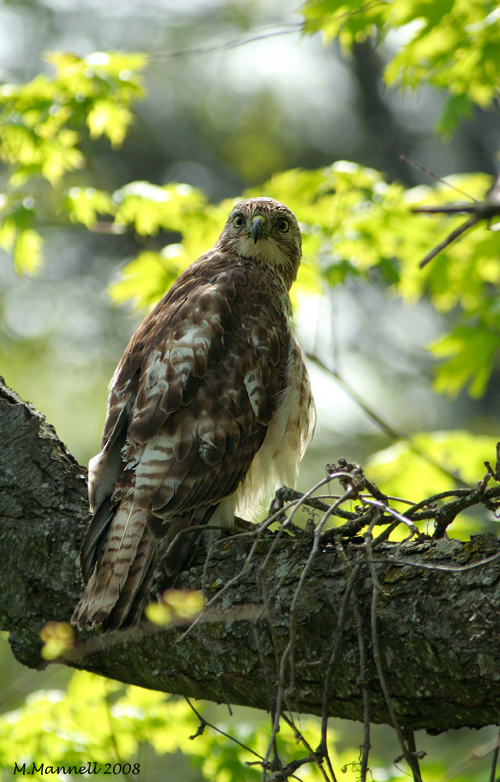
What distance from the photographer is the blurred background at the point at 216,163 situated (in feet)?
33.4

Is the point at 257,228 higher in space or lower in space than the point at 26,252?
lower

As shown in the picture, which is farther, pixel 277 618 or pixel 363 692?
pixel 277 618

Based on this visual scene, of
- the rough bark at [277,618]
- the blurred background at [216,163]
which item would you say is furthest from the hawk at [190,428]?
the blurred background at [216,163]

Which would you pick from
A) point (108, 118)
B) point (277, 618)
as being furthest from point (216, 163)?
point (277, 618)

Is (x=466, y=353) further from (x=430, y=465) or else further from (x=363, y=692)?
(x=363, y=692)

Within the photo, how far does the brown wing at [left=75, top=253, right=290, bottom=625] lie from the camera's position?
2.81 meters

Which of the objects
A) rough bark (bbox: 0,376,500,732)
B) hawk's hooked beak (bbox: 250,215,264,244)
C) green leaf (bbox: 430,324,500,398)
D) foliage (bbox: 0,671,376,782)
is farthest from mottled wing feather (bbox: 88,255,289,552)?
foliage (bbox: 0,671,376,782)

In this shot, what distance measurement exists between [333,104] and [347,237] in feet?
33.2

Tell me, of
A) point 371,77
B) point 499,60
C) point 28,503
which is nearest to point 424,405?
point 371,77

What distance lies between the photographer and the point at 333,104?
13164 mm

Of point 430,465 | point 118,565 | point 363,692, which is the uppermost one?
point 430,465

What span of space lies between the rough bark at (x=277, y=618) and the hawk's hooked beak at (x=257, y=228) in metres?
1.62

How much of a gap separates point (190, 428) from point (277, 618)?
1.03m

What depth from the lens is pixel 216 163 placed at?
507 inches
